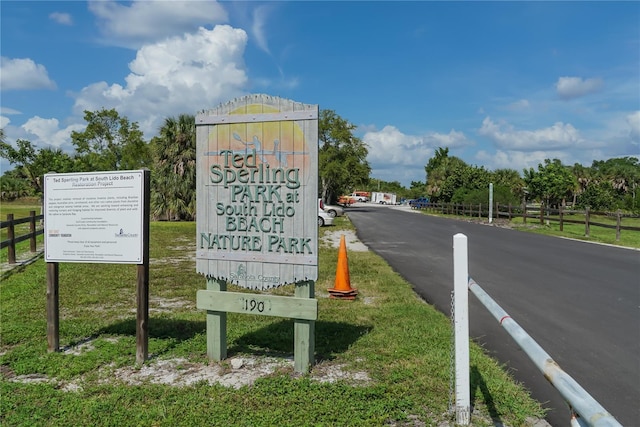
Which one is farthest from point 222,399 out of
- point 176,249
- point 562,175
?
point 562,175

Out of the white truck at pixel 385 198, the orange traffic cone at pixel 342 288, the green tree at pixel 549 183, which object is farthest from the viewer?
the white truck at pixel 385 198

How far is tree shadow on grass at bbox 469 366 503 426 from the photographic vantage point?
3.58 meters

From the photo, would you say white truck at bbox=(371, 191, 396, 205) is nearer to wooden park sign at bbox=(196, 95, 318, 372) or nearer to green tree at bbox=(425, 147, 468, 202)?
→ green tree at bbox=(425, 147, 468, 202)

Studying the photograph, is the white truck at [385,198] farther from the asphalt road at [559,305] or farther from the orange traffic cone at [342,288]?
the orange traffic cone at [342,288]

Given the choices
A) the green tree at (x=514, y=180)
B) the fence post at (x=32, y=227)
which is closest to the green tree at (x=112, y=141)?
the fence post at (x=32, y=227)

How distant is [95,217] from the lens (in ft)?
16.2

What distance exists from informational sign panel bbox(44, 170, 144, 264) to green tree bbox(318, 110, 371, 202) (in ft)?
141

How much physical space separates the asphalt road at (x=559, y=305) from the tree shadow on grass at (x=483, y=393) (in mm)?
425

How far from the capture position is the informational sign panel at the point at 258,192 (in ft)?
14.6

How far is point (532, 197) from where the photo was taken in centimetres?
5966

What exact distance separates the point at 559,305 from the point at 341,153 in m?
43.0

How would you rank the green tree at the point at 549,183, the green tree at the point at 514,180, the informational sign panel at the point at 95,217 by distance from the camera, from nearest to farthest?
the informational sign panel at the point at 95,217 → the green tree at the point at 549,183 → the green tree at the point at 514,180

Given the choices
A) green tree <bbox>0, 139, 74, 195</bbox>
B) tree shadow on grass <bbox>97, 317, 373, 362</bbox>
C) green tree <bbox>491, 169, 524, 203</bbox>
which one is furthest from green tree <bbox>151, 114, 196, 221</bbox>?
green tree <bbox>491, 169, 524, 203</bbox>

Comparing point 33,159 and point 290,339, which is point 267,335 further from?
point 33,159
